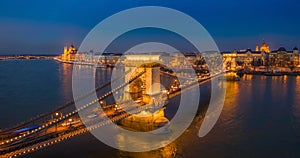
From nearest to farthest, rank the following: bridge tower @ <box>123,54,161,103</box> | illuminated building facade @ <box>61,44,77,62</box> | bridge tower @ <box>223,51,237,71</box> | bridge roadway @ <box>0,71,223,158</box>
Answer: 1. bridge roadway @ <box>0,71,223,158</box>
2. bridge tower @ <box>123,54,161,103</box>
3. bridge tower @ <box>223,51,237,71</box>
4. illuminated building facade @ <box>61,44,77,62</box>

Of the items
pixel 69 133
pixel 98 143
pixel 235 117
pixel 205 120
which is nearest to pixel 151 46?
pixel 205 120

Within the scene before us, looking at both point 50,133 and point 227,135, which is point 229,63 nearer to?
point 227,135

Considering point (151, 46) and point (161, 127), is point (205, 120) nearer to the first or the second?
point (161, 127)

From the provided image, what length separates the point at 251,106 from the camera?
30.9ft

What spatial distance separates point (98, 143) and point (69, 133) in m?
1.04

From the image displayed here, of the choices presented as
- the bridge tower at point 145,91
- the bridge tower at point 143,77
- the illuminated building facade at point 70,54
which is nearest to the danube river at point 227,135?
the bridge tower at point 145,91

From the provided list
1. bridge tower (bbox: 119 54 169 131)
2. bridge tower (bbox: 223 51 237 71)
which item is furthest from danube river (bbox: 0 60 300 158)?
bridge tower (bbox: 223 51 237 71)

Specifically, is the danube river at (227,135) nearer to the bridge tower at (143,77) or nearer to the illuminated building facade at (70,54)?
the bridge tower at (143,77)

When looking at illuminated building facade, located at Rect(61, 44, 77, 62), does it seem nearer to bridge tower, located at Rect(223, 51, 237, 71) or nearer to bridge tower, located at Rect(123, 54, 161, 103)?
bridge tower, located at Rect(223, 51, 237, 71)

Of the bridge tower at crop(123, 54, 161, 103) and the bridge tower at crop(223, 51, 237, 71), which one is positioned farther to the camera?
the bridge tower at crop(223, 51, 237, 71)

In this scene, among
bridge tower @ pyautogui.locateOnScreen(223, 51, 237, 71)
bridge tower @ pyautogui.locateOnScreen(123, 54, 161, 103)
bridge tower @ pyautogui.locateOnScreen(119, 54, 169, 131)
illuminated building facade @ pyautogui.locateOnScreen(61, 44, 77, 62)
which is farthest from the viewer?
illuminated building facade @ pyautogui.locateOnScreen(61, 44, 77, 62)

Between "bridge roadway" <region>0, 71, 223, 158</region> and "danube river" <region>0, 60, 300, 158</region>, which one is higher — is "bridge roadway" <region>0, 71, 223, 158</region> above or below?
above

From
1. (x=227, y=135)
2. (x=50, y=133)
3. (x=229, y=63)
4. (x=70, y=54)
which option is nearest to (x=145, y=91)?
(x=227, y=135)

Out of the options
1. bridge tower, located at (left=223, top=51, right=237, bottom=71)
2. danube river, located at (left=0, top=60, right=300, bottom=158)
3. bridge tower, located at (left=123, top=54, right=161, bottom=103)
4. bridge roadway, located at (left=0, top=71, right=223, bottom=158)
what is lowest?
danube river, located at (left=0, top=60, right=300, bottom=158)
